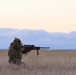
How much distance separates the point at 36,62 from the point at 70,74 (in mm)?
8987

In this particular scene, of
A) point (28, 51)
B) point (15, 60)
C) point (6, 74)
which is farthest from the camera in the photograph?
point (28, 51)

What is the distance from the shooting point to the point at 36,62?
2538cm

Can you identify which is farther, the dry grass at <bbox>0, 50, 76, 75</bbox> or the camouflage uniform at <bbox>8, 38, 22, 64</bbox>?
the camouflage uniform at <bbox>8, 38, 22, 64</bbox>

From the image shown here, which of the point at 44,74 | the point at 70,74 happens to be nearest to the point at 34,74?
the point at 44,74

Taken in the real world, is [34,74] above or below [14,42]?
below

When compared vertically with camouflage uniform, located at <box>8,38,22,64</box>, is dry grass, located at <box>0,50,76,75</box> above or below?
below

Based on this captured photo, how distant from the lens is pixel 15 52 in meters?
23.1

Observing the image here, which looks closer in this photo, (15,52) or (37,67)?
(37,67)

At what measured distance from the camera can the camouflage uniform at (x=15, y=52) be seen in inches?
908

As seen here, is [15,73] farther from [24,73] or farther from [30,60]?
[30,60]

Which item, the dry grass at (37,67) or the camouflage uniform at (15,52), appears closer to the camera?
the dry grass at (37,67)

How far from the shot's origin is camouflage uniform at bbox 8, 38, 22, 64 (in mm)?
23062

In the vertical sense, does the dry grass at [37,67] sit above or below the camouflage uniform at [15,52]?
below

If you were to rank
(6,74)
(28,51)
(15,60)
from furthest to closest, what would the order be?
(28,51), (15,60), (6,74)
